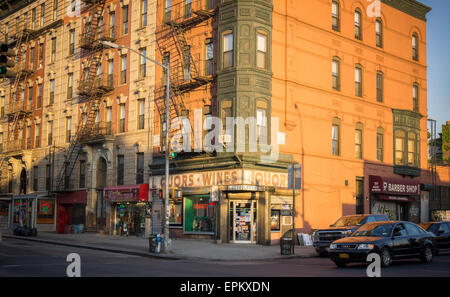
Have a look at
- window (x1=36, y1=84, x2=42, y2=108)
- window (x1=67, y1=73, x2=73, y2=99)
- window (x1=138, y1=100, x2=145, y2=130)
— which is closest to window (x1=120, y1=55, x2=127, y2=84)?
window (x1=138, y1=100, x2=145, y2=130)

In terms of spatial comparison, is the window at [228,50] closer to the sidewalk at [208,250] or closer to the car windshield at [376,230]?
the sidewalk at [208,250]

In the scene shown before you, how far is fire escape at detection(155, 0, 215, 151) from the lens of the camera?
32781 millimetres

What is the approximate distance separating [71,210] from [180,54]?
18.3 metres

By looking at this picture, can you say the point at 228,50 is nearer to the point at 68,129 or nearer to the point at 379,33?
the point at 379,33

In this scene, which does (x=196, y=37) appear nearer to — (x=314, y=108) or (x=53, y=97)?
(x=314, y=108)

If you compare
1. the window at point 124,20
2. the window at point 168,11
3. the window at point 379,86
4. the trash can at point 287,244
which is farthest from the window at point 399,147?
the window at point 124,20

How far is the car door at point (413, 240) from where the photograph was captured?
60.2 feet

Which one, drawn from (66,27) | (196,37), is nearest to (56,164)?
(66,27)

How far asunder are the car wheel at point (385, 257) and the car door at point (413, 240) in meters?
1.11

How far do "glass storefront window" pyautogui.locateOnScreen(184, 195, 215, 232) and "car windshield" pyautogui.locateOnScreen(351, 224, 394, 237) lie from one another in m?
13.9

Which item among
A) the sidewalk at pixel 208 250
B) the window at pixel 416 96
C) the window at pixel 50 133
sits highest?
the window at pixel 416 96

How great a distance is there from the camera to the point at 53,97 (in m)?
47.2

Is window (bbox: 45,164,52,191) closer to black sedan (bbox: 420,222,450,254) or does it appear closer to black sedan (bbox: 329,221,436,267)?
black sedan (bbox: 420,222,450,254)

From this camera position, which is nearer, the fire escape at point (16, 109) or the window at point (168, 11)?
the window at point (168, 11)
